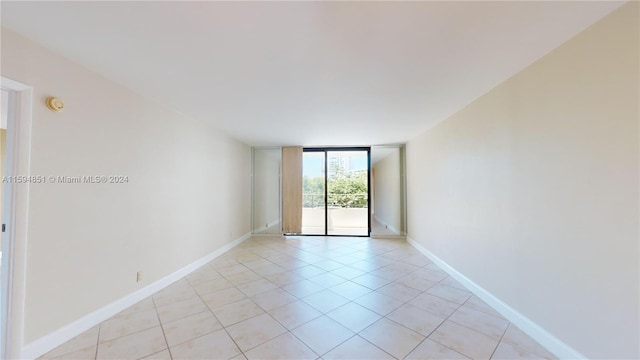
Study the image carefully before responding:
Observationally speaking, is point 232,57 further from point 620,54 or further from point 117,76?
point 620,54

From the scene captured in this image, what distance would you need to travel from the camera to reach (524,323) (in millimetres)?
2080

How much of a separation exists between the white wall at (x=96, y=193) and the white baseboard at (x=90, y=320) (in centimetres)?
5

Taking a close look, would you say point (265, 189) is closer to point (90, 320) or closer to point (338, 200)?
point (338, 200)

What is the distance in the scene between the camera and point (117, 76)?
89.9 inches

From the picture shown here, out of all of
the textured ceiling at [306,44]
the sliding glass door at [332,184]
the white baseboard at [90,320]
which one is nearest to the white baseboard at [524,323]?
the textured ceiling at [306,44]

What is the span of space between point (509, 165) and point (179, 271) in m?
4.14

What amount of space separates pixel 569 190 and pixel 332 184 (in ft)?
15.9

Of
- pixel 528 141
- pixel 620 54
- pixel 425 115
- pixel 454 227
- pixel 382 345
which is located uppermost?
pixel 425 115

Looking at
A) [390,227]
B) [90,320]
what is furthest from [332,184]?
[90,320]

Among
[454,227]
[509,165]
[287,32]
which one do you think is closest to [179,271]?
[287,32]

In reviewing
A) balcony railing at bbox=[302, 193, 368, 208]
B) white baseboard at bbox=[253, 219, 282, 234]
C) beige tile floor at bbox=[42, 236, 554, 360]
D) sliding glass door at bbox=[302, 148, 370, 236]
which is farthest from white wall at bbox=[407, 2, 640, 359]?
white baseboard at bbox=[253, 219, 282, 234]

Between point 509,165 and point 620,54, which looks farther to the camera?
point 509,165

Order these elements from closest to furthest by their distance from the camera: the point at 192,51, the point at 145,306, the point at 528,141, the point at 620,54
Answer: the point at 620,54 → the point at 192,51 → the point at 528,141 → the point at 145,306

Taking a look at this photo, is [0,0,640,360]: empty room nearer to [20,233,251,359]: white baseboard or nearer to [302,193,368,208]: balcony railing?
[20,233,251,359]: white baseboard
